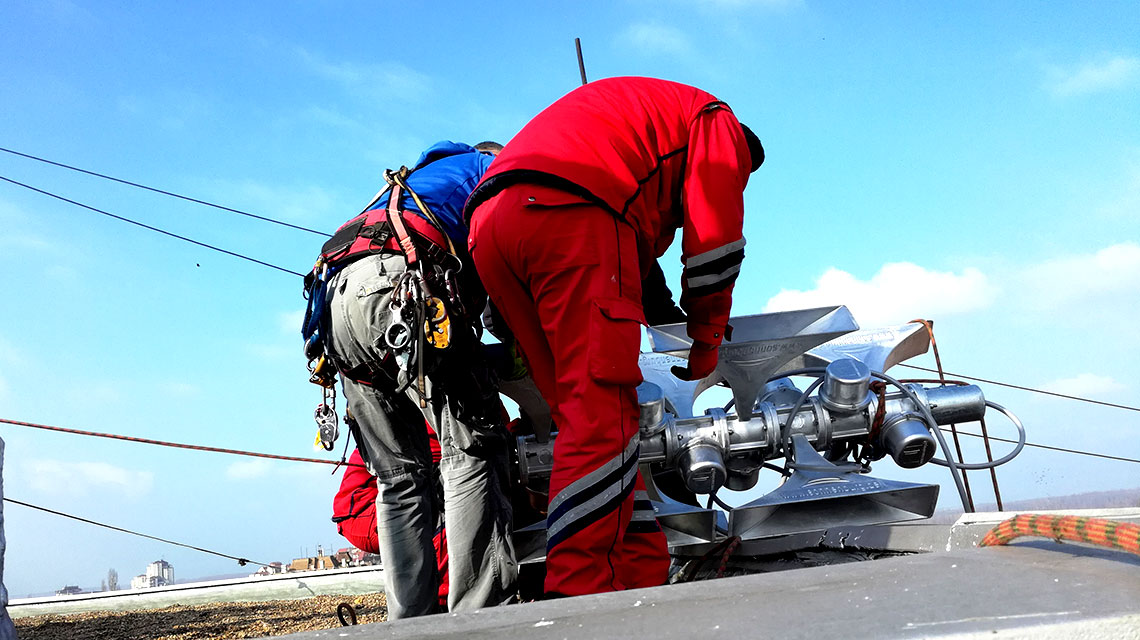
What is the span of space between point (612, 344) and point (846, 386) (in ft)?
4.16

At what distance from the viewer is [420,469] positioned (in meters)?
2.78

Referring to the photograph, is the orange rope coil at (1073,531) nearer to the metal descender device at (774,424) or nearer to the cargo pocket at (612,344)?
the cargo pocket at (612,344)

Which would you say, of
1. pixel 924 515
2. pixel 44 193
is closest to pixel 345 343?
pixel 924 515

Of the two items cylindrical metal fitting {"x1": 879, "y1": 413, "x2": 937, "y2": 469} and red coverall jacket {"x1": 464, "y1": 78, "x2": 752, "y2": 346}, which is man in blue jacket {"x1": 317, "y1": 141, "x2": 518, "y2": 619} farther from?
cylindrical metal fitting {"x1": 879, "y1": 413, "x2": 937, "y2": 469}

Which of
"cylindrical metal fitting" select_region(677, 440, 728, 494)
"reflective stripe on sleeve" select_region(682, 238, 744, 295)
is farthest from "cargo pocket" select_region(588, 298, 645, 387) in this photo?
"cylindrical metal fitting" select_region(677, 440, 728, 494)

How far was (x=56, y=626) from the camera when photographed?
395 centimetres

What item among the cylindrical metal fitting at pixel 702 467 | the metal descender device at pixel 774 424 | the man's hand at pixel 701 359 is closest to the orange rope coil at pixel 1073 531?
the man's hand at pixel 701 359

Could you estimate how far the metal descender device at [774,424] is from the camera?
109 inches

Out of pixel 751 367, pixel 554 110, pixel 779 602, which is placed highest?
pixel 554 110

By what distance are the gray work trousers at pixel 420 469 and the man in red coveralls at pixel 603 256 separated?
1.37ft

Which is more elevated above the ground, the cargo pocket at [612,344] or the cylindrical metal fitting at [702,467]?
the cargo pocket at [612,344]

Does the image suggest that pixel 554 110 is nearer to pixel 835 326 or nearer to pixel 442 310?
pixel 442 310

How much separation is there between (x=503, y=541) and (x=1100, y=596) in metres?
1.94

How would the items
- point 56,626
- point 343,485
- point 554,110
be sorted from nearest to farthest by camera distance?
point 554,110 → point 343,485 → point 56,626
